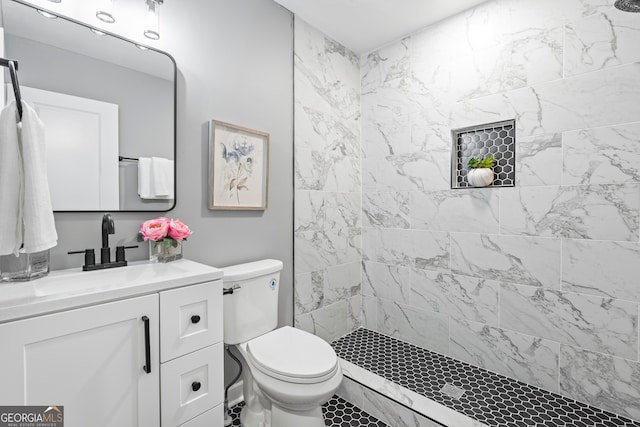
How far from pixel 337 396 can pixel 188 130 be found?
71.0 inches

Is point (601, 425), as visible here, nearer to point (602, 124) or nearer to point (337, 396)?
point (337, 396)

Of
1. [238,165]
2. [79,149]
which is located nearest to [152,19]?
[79,149]

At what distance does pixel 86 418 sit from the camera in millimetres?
958

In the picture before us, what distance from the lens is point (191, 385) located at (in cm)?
121

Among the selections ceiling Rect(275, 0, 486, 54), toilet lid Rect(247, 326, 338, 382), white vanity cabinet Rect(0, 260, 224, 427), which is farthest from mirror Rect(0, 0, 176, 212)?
ceiling Rect(275, 0, 486, 54)

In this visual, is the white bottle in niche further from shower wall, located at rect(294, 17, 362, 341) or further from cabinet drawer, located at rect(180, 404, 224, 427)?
cabinet drawer, located at rect(180, 404, 224, 427)

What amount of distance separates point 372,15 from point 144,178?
1828 millimetres

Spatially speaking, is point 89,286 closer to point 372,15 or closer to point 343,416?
point 343,416

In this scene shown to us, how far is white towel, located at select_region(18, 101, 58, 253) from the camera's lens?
38.0 inches

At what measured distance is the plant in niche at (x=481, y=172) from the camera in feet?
6.35

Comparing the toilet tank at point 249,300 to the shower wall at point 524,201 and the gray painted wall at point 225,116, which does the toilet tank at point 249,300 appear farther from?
the shower wall at point 524,201

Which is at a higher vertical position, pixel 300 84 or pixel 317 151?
pixel 300 84

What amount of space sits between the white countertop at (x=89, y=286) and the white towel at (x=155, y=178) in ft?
1.12

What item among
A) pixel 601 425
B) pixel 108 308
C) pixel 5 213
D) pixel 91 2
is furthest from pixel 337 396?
pixel 91 2
